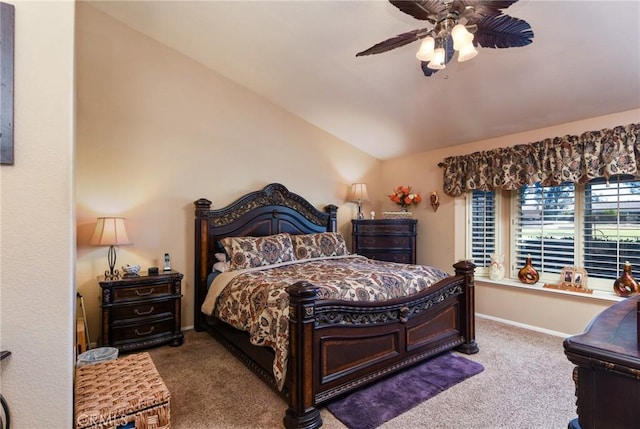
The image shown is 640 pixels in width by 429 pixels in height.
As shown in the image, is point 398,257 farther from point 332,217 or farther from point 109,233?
point 109,233

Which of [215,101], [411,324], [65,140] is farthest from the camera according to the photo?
[215,101]

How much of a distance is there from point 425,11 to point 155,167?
9.83 ft

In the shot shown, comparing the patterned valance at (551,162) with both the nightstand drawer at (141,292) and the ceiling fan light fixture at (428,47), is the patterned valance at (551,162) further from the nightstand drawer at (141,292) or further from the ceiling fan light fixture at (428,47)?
the nightstand drawer at (141,292)

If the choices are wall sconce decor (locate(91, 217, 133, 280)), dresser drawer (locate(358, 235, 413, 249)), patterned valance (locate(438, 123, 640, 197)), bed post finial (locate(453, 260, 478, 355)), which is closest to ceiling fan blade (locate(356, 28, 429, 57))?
bed post finial (locate(453, 260, 478, 355))

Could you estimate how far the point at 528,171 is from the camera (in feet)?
11.7

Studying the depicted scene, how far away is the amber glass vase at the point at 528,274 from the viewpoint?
12.3 ft

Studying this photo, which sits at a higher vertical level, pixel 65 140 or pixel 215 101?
pixel 215 101

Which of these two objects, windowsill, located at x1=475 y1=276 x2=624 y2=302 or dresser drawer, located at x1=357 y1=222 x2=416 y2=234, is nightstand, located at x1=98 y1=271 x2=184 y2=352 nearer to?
dresser drawer, located at x1=357 y1=222 x2=416 y2=234

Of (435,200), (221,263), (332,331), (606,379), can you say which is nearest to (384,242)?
(435,200)

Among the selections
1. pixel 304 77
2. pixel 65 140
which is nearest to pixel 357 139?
pixel 304 77

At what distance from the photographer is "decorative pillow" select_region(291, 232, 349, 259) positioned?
3.95 m

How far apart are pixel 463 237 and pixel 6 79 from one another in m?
4.48

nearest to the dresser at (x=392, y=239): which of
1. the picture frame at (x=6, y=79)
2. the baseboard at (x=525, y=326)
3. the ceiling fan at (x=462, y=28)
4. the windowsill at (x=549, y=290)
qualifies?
the windowsill at (x=549, y=290)

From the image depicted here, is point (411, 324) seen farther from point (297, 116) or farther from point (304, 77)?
point (297, 116)
